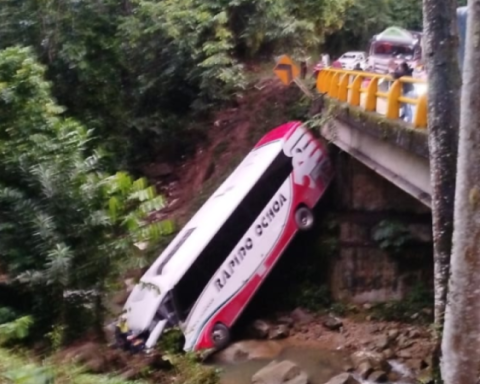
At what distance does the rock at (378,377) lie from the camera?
A: 10.3m

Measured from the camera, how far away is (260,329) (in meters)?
12.7

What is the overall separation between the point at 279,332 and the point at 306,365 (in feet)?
4.66

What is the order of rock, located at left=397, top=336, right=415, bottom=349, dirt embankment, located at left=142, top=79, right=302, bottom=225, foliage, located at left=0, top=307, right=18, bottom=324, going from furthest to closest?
1. dirt embankment, located at left=142, top=79, right=302, bottom=225
2. rock, located at left=397, top=336, right=415, bottom=349
3. foliage, located at left=0, top=307, right=18, bottom=324

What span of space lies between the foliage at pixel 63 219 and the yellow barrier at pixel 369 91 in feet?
11.2

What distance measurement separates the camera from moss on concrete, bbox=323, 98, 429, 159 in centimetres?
838

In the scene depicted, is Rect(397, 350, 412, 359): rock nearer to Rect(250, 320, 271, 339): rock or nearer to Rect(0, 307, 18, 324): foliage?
Rect(250, 320, 271, 339): rock

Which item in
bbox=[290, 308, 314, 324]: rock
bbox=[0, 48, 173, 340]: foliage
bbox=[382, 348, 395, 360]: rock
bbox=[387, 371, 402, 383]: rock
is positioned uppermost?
bbox=[0, 48, 173, 340]: foliage

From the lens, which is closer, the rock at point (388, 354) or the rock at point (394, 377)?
the rock at point (394, 377)

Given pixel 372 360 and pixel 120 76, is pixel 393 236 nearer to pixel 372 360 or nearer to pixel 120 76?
pixel 372 360

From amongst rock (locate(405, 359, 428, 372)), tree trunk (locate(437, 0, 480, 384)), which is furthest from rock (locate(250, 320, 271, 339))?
tree trunk (locate(437, 0, 480, 384))

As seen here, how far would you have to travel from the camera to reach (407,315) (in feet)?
41.4

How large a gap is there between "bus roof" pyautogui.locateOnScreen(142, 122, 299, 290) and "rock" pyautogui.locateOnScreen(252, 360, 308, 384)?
209cm

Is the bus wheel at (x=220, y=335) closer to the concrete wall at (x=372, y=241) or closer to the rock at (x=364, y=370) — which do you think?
the rock at (x=364, y=370)

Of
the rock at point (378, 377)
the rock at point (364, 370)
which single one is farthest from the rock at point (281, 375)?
the rock at point (378, 377)
